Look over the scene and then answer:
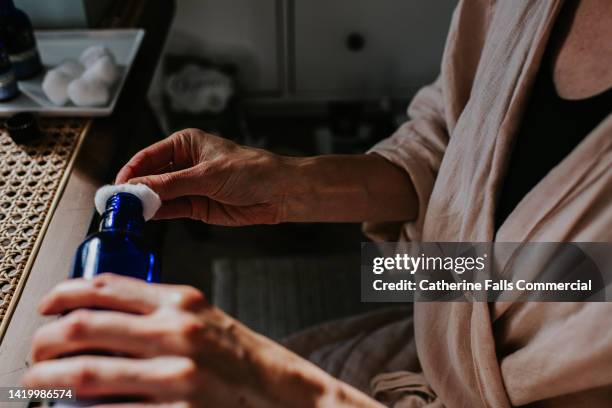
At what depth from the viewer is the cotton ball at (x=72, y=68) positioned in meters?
0.85

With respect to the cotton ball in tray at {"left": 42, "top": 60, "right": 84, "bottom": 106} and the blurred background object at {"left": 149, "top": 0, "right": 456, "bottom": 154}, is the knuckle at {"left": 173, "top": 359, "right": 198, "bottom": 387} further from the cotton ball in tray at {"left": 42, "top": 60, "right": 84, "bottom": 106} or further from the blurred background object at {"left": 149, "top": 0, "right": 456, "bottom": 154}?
the blurred background object at {"left": 149, "top": 0, "right": 456, "bottom": 154}

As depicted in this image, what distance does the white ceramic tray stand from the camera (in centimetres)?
81

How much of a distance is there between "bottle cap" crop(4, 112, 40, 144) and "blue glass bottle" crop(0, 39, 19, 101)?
0.25ft

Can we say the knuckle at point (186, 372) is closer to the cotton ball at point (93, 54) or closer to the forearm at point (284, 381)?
the forearm at point (284, 381)

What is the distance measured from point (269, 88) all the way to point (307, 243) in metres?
0.65

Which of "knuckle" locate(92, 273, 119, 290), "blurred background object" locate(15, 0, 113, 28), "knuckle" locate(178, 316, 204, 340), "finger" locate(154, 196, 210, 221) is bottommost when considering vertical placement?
"finger" locate(154, 196, 210, 221)

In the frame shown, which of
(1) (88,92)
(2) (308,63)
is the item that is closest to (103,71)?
(1) (88,92)

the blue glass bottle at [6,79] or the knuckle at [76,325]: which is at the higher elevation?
the blue glass bottle at [6,79]

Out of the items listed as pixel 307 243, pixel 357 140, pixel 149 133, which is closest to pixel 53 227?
pixel 149 133

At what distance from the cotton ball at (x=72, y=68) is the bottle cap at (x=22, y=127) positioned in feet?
0.37

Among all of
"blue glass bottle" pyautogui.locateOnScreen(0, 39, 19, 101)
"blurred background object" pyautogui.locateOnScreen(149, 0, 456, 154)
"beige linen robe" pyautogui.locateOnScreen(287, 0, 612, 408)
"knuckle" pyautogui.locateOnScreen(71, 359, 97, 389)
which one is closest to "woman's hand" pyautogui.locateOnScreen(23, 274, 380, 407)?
"knuckle" pyautogui.locateOnScreen(71, 359, 97, 389)

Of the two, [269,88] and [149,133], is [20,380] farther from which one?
[269,88]

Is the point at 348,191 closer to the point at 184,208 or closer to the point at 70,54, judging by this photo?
the point at 184,208

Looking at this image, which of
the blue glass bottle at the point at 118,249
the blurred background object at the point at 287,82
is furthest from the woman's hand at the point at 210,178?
the blurred background object at the point at 287,82
